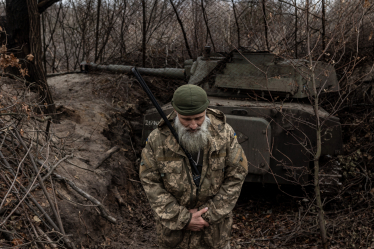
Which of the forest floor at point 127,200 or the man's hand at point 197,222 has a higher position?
the man's hand at point 197,222

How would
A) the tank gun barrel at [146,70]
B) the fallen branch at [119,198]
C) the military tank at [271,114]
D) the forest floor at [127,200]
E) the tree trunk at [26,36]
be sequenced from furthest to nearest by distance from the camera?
the tank gun barrel at [146,70] → the tree trunk at [26,36] → the fallen branch at [119,198] → the military tank at [271,114] → the forest floor at [127,200]

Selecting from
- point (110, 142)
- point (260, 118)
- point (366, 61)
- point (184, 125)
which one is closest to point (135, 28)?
point (110, 142)

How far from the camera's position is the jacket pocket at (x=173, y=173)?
2.36 meters

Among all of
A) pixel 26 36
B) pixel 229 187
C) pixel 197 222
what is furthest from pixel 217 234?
pixel 26 36

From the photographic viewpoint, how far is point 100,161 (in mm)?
5184

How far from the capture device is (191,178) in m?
2.38

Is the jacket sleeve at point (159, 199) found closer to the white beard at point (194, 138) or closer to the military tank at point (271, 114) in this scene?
the white beard at point (194, 138)

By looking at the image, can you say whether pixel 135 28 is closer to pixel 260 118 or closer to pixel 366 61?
pixel 366 61

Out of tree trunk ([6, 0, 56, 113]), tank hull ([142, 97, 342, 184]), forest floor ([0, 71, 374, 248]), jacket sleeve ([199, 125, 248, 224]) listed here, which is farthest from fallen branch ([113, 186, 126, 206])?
jacket sleeve ([199, 125, 248, 224])

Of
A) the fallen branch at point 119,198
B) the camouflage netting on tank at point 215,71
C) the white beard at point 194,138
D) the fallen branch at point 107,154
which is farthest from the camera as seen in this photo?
the camouflage netting on tank at point 215,71

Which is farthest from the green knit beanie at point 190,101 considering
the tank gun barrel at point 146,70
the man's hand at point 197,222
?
the tank gun barrel at point 146,70

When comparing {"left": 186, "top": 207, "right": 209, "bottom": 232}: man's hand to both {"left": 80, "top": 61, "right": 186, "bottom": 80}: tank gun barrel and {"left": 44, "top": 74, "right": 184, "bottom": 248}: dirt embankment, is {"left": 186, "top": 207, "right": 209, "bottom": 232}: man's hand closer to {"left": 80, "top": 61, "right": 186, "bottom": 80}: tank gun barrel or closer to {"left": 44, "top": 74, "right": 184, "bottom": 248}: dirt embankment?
{"left": 44, "top": 74, "right": 184, "bottom": 248}: dirt embankment

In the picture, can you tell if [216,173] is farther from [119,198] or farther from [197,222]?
[119,198]

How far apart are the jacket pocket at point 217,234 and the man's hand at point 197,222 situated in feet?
0.33
